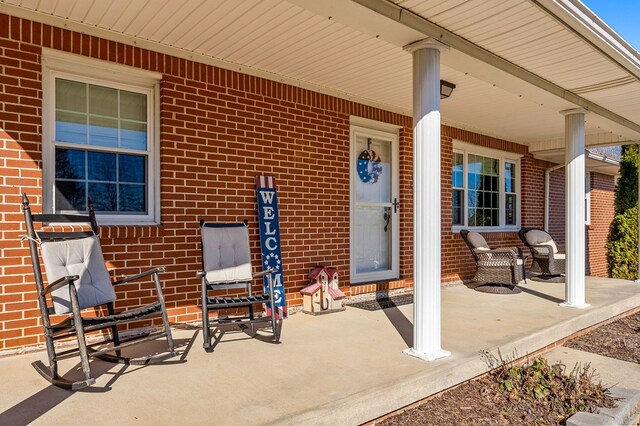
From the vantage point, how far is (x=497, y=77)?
4305 millimetres

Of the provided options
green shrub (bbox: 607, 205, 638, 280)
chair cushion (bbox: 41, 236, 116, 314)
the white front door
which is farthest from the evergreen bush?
chair cushion (bbox: 41, 236, 116, 314)

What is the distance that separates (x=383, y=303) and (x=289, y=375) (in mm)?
2655

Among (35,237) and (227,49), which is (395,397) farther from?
(227,49)

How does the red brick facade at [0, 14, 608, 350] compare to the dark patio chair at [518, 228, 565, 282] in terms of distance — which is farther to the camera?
the dark patio chair at [518, 228, 565, 282]

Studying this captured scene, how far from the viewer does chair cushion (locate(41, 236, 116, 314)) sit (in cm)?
305

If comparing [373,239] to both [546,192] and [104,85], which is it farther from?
[546,192]

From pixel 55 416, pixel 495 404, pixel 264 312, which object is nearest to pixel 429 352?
pixel 495 404

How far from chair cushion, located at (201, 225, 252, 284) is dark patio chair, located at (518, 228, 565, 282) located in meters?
5.29

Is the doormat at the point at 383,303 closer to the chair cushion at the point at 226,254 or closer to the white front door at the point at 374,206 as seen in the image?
the white front door at the point at 374,206

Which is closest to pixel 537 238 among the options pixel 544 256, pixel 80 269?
pixel 544 256

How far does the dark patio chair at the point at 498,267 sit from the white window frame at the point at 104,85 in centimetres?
452

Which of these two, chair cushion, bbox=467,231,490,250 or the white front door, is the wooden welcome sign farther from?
chair cushion, bbox=467,231,490,250

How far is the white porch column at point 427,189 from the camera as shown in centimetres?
341

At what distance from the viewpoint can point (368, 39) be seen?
3.87 meters
